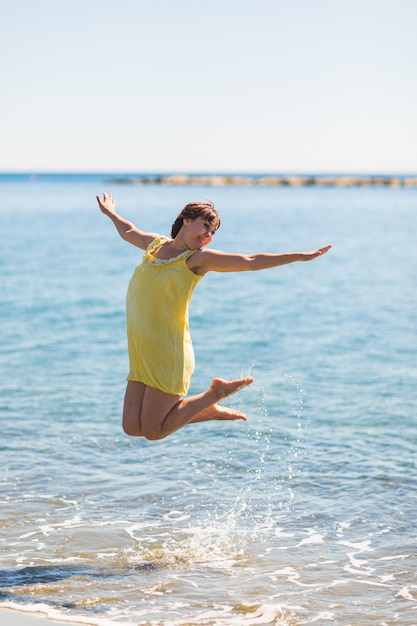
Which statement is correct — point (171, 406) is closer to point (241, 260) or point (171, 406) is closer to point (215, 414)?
point (215, 414)

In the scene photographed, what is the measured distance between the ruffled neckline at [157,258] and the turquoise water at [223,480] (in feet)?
5.13

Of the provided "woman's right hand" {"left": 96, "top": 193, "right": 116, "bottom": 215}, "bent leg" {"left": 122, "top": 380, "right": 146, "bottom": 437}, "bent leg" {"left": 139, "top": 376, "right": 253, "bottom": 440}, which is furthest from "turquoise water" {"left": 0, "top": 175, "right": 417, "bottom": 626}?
"woman's right hand" {"left": 96, "top": 193, "right": 116, "bottom": 215}

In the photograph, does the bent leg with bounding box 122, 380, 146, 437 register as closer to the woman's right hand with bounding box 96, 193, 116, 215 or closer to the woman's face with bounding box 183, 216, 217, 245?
the woman's face with bounding box 183, 216, 217, 245

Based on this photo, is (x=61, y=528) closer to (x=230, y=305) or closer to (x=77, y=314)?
(x=77, y=314)

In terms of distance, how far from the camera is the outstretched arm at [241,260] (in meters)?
6.48

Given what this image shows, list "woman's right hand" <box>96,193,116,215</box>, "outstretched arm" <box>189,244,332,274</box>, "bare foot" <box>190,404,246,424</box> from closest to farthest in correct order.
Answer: "outstretched arm" <box>189,244,332,274</box> → "bare foot" <box>190,404,246,424</box> → "woman's right hand" <box>96,193,116,215</box>

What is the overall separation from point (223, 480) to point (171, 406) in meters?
2.98

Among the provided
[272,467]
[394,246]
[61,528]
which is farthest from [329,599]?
[394,246]

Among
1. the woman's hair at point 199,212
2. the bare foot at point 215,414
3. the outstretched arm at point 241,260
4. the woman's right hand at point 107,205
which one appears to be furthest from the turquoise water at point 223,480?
the woman's right hand at point 107,205

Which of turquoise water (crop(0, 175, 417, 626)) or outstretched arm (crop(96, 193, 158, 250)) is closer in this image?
turquoise water (crop(0, 175, 417, 626))

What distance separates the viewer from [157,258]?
709cm

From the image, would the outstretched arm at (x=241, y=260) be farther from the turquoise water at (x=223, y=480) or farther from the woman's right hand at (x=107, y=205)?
the turquoise water at (x=223, y=480)

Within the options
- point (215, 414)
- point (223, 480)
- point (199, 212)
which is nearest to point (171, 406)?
point (215, 414)

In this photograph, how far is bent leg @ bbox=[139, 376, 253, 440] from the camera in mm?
7102
